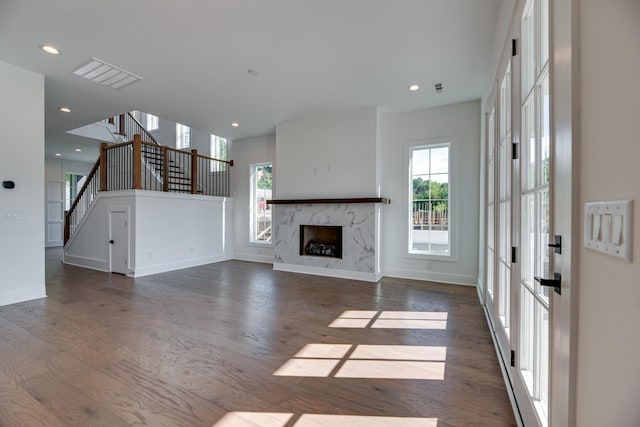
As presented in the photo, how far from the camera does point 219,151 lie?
8141mm

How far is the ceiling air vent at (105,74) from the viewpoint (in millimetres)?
3518

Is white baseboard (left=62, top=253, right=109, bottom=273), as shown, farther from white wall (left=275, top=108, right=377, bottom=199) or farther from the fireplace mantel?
white wall (left=275, top=108, right=377, bottom=199)

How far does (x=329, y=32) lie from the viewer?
2895 mm

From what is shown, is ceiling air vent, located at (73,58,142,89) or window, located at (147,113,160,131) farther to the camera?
window, located at (147,113,160,131)

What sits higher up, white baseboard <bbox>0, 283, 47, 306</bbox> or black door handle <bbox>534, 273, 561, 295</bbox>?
black door handle <bbox>534, 273, 561, 295</bbox>

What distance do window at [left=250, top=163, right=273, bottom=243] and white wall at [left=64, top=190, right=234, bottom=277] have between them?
76cm

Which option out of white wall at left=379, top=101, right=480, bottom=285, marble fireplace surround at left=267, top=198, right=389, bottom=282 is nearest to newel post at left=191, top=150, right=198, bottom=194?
marble fireplace surround at left=267, top=198, right=389, bottom=282

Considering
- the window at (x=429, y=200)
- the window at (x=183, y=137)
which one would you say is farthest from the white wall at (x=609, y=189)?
the window at (x=183, y=137)

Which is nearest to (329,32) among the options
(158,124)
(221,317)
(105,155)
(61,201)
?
(221,317)

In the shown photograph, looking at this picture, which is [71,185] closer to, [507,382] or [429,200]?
[429,200]

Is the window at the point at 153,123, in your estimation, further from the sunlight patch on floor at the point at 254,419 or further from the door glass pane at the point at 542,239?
the door glass pane at the point at 542,239

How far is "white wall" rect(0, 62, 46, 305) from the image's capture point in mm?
3516

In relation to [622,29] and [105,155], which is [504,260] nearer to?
[622,29]

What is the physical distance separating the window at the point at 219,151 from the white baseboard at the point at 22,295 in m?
4.40
